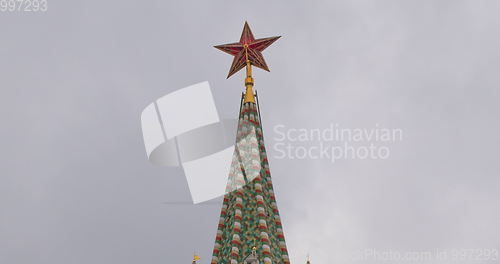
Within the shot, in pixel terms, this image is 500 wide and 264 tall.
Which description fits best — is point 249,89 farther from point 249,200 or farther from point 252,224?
point 252,224

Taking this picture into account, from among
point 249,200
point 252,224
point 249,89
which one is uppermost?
point 249,89

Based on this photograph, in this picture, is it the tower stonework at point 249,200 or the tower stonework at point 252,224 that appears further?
the tower stonework at point 249,200

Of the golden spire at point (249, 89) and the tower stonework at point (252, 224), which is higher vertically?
the golden spire at point (249, 89)

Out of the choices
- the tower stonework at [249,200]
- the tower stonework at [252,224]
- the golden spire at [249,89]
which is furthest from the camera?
the golden spire at [249,89]

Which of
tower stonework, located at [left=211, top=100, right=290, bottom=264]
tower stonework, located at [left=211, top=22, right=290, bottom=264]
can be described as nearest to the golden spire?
tower stonework, located at [left=211, top=22, right=290, bottom=264]

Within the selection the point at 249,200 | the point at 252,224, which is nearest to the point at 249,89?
the point at 249,200

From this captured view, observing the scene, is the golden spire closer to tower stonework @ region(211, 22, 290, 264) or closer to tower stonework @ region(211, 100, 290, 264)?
tower stonework @ region(211, 22, 290, 264)

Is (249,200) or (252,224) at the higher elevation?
(249,200)

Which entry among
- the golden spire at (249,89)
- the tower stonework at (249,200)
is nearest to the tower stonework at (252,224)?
the tower stonework at (249,200)

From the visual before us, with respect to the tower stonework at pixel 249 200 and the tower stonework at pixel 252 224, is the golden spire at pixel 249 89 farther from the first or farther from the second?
the tower stonework at pixel 252 224

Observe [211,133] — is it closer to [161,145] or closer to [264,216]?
[161,145]

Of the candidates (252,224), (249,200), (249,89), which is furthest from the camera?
(249,89)

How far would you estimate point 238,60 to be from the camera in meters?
47.2

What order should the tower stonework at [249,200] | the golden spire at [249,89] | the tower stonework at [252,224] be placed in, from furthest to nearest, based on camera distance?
the golden spire at [249,89] → the tower stonework at [249,200] → the tower stonework at [252,224]
